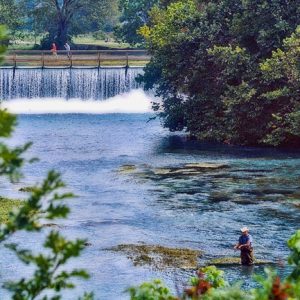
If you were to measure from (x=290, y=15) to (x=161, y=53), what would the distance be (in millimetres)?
8057

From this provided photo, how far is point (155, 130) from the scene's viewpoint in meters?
59.8

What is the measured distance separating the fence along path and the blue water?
14171 millimetres

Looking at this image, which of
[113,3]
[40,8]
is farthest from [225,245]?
[113,3]

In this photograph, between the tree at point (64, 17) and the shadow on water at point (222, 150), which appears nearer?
the shadow on water at point (222, 150)

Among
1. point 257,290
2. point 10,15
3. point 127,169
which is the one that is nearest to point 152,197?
point 127,169

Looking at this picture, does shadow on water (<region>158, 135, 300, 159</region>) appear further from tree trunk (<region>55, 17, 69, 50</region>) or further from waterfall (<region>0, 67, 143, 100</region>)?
tree trunk (<region>55, 17, 69, 50</region>)

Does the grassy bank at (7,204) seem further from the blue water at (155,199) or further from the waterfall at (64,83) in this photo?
the waterfall at (64,83)

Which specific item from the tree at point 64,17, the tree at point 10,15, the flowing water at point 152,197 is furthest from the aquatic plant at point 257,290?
the tree at point 64,17

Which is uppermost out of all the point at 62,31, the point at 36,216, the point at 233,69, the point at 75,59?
the point at 36,216

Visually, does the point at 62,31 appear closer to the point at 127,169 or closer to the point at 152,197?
the point at 127,169

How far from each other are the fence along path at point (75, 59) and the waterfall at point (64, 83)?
1.08m

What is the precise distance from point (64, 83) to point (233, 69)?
20.2 metres

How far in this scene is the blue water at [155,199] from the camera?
28.1 m

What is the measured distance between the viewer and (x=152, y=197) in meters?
38.1
